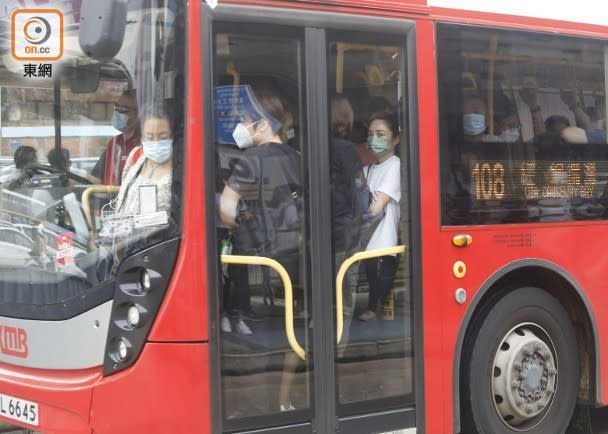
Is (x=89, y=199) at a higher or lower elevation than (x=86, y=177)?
lower

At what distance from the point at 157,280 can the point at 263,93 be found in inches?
41.2

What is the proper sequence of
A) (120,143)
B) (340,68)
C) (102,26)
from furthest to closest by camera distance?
(340,68) → (120,143) → (102,26)

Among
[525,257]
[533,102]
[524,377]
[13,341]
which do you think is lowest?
[524,377]

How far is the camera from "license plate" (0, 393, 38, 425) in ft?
12.5

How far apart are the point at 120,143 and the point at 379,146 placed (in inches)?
52.9

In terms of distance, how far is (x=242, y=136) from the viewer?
149 inches

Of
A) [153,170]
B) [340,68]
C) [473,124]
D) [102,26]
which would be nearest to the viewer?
[102,26]

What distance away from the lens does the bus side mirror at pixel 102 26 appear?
3.35 metres

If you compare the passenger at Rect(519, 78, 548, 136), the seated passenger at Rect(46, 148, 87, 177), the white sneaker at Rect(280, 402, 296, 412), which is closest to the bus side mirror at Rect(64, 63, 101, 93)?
the seated passenger at Rect(46, 148, 87, 177)

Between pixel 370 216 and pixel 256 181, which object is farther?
pixel 370 216

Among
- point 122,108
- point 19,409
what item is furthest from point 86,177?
point 19,409

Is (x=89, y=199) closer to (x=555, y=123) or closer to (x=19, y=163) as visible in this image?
(x=19, y=163)

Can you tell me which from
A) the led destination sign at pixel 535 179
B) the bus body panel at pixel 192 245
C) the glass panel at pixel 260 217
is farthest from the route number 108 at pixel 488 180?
the bus body panel at pixel 192 245

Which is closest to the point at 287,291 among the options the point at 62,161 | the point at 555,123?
the point at 62,161
